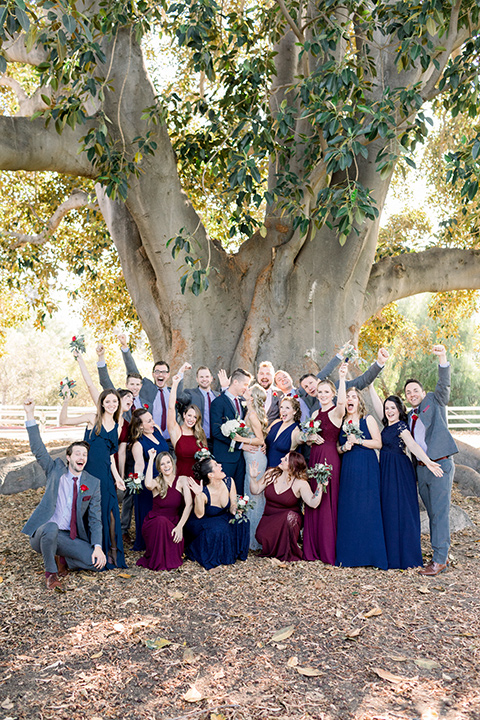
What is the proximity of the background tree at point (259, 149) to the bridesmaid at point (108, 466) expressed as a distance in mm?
1356

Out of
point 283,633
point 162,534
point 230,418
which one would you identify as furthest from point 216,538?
point 283,633

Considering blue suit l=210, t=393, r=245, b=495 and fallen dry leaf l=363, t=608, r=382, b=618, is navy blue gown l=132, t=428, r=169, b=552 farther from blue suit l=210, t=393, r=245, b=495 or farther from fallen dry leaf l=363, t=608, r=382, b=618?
fallen dry leaf l=363, t=608, r=382, b=618

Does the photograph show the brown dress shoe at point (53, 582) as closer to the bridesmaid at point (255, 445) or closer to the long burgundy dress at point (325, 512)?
the bridesmaid at point (255, 445)

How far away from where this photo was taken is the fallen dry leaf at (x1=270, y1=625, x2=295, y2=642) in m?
3.83

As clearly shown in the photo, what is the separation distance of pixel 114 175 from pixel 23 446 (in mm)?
9709

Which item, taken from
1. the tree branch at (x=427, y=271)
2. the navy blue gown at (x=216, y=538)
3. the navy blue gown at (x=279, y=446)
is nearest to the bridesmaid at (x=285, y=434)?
the navy blue gown at (x=279, y=446)

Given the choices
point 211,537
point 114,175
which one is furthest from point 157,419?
point 114,175

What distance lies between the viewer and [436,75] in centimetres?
619

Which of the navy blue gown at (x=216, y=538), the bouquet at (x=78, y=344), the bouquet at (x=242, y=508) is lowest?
the navy blue gown at (x=216, y=538)

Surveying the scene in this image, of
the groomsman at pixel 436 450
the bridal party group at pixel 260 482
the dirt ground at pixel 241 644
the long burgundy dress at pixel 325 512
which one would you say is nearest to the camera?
the dirt ground at pixel 241 644

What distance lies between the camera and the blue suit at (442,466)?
529 cm

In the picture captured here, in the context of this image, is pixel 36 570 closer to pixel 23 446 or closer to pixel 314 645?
pixel 314 645

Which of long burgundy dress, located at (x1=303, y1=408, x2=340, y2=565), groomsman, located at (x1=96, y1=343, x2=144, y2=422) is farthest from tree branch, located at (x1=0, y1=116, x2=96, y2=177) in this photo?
long burgundy dress, located at (x1=303, y1=408, x2=340, y2=565)

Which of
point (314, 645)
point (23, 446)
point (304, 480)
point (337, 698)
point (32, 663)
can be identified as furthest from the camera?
point (23, 446)
